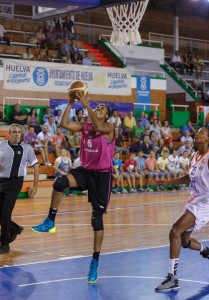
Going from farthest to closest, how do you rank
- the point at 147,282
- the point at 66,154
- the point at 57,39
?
the point at 57,39 → the point at 66,154 → the point at 147,282

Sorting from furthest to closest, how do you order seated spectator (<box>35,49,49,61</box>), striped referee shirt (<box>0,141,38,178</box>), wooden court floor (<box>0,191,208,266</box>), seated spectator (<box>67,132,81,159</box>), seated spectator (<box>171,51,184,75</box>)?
1. seated spectator (<box>171,51,184,75</box>)
2. seated spectator (<box>35,49,49,61</box>)
3. seated spectator (<box>67,132,81,159</box>)
4. wooden court floor (<box>0,191,208,266</box>)
5. striped referee shirt (<box>0,141,38,178</box>)

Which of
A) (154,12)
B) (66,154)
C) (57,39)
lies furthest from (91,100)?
(154,12)

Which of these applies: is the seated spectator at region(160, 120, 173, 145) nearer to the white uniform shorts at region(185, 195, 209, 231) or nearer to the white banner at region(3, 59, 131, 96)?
the white banner at region(3, 59, 131, 96)

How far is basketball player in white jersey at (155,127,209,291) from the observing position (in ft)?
21.7

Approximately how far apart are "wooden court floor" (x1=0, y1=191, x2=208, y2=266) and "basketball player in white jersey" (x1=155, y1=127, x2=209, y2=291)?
6.96ft

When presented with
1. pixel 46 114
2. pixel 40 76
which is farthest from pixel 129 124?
pixel 40 76

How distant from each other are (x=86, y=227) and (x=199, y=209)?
481 centimetres

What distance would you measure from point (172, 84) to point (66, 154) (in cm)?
1267

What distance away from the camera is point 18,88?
65.0 ft

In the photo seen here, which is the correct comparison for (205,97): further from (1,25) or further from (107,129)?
(107,129)

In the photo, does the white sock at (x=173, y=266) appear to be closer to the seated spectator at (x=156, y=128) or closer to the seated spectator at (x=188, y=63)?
the seated spectator at (x=156, y=128)

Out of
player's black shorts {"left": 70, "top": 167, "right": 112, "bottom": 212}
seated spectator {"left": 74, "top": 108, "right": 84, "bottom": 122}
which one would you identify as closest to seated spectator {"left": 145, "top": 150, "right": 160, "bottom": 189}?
seated spectator {"left": 74, "top": 108, "right": 84, "bottom": 122}

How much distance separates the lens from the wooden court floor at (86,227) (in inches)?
345

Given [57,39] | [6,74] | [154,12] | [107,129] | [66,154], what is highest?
[154,12]
